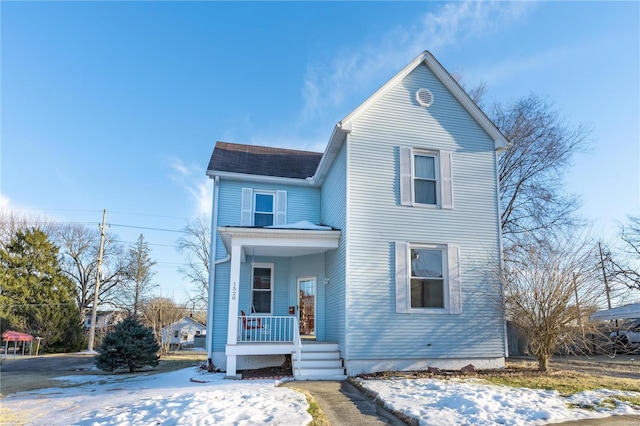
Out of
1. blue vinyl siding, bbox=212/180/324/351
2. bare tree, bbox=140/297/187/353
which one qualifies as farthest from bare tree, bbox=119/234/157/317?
blue vinyl siding, bbox=212/180/324/351

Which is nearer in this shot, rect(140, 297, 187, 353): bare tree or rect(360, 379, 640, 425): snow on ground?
rect(360, 379, 640, 425): snow on ground

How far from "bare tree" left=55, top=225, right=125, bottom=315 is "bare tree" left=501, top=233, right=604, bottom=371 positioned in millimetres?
32235

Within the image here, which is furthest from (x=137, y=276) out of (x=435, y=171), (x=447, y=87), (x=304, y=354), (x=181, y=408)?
(x=181, y=408)

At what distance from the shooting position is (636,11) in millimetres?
10102

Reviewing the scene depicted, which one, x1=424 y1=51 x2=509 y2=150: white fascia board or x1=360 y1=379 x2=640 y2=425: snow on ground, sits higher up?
x1=424 y1=51 x2=509 y2=150: white fascia board

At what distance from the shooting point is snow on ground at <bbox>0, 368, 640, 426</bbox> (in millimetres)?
5340

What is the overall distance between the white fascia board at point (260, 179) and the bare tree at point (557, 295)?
22.8 feet

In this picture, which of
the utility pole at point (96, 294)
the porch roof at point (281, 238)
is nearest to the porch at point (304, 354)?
the porch roof at point (281, 238)

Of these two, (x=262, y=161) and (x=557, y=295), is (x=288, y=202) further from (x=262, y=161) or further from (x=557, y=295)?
(x=557, y=295)

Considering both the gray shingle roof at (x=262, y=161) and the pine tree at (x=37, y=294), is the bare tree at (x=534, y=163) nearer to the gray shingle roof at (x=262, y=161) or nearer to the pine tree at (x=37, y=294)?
the gray shingle roof at (x=262, y=161)

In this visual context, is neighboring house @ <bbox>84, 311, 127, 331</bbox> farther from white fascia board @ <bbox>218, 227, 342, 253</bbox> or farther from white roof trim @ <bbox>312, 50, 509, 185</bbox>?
white roof trim @ <bbox>312, 50, 509, 185</bbox>

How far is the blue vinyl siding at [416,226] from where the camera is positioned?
977 centimetres

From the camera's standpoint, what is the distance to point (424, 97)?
11.2 m

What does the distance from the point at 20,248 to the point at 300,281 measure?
23.4m
